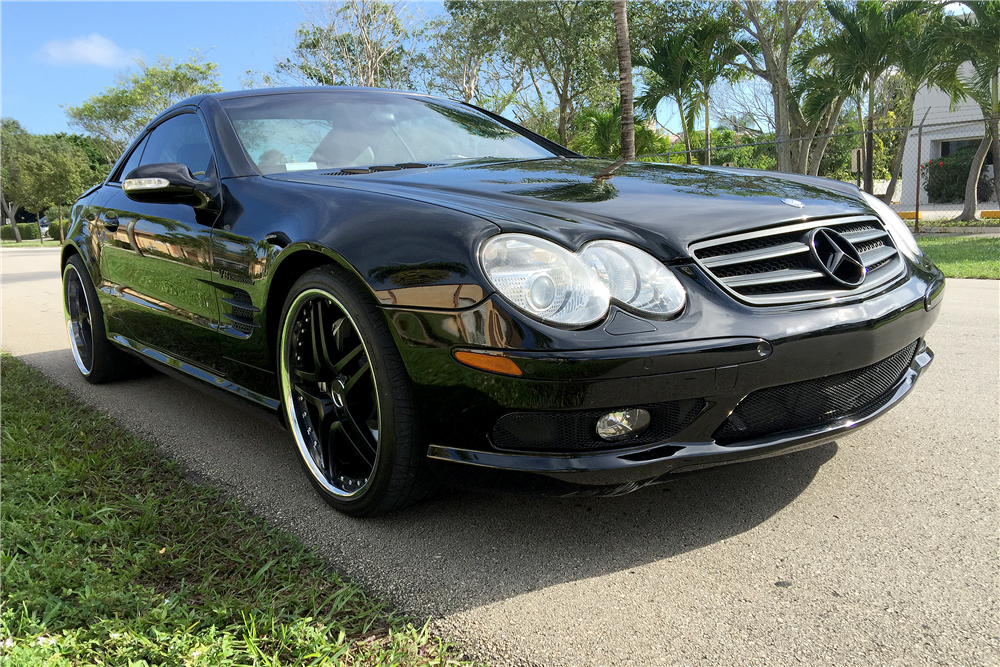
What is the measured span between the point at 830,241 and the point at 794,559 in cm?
89

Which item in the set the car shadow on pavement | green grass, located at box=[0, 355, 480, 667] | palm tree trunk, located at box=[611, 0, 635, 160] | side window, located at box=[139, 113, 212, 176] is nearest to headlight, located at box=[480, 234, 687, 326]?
the car shadow on pavement

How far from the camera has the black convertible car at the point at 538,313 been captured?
1884 mm

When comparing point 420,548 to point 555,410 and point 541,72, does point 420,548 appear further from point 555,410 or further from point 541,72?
point 541,72

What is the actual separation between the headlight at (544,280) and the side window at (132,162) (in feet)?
9.78

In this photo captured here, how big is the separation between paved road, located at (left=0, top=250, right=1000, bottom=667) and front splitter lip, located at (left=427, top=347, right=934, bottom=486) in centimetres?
28

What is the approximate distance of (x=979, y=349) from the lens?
4.17 metres

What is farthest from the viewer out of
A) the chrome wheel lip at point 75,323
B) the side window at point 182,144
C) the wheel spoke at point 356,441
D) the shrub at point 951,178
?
the shrub at point 951,178

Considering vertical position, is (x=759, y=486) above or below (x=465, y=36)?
below

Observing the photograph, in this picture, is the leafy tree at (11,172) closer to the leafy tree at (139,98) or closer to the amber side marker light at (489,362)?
the leafy tree at (139,98)

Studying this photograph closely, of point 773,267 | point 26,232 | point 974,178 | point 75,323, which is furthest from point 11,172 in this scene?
point 773,267

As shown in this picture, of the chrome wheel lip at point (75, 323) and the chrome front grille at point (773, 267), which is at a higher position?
the chrome front grille at point (773, 267)

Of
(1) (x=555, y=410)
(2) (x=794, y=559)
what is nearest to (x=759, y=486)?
(2) (x=794, y=559)

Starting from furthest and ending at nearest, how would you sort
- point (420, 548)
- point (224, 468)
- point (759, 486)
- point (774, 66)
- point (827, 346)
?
point (774, 66)
point (224, 468)
point (759, 486)
point (420, 548)
point (827, 346)

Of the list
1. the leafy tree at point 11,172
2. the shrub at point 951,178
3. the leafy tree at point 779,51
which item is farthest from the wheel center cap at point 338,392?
the leafy tree at point 11,172
